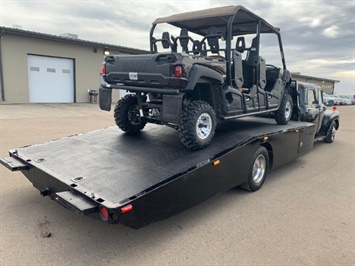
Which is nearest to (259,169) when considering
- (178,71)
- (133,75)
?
(178,71)

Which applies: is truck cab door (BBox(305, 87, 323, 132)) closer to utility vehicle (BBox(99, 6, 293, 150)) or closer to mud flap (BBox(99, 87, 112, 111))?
utility vehicle (BBox(99, 6, 293, 150))

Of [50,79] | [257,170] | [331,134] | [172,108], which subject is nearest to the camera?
[172,108]

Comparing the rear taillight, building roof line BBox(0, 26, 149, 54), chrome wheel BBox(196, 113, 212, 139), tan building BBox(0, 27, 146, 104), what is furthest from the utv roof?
tan building BBox(0, 27, 146, 104)

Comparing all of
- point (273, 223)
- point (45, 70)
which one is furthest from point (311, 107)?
point (45, 70)

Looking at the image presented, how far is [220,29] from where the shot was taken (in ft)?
19.5

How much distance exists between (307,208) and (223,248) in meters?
1.79

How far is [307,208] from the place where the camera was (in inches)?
169

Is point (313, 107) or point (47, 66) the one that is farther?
point (47, 66)

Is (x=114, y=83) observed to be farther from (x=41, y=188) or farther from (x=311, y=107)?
(x=311, y=107)

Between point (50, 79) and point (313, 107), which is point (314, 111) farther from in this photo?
point (50, 79)

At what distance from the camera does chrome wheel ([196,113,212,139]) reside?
4074 millimetres

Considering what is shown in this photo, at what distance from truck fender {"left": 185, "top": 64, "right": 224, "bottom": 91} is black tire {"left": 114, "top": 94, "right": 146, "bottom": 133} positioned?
1.54m

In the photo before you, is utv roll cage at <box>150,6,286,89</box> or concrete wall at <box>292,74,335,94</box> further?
concrete wall at <box>292,74,335,94</box>

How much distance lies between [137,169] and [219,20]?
3366mm
